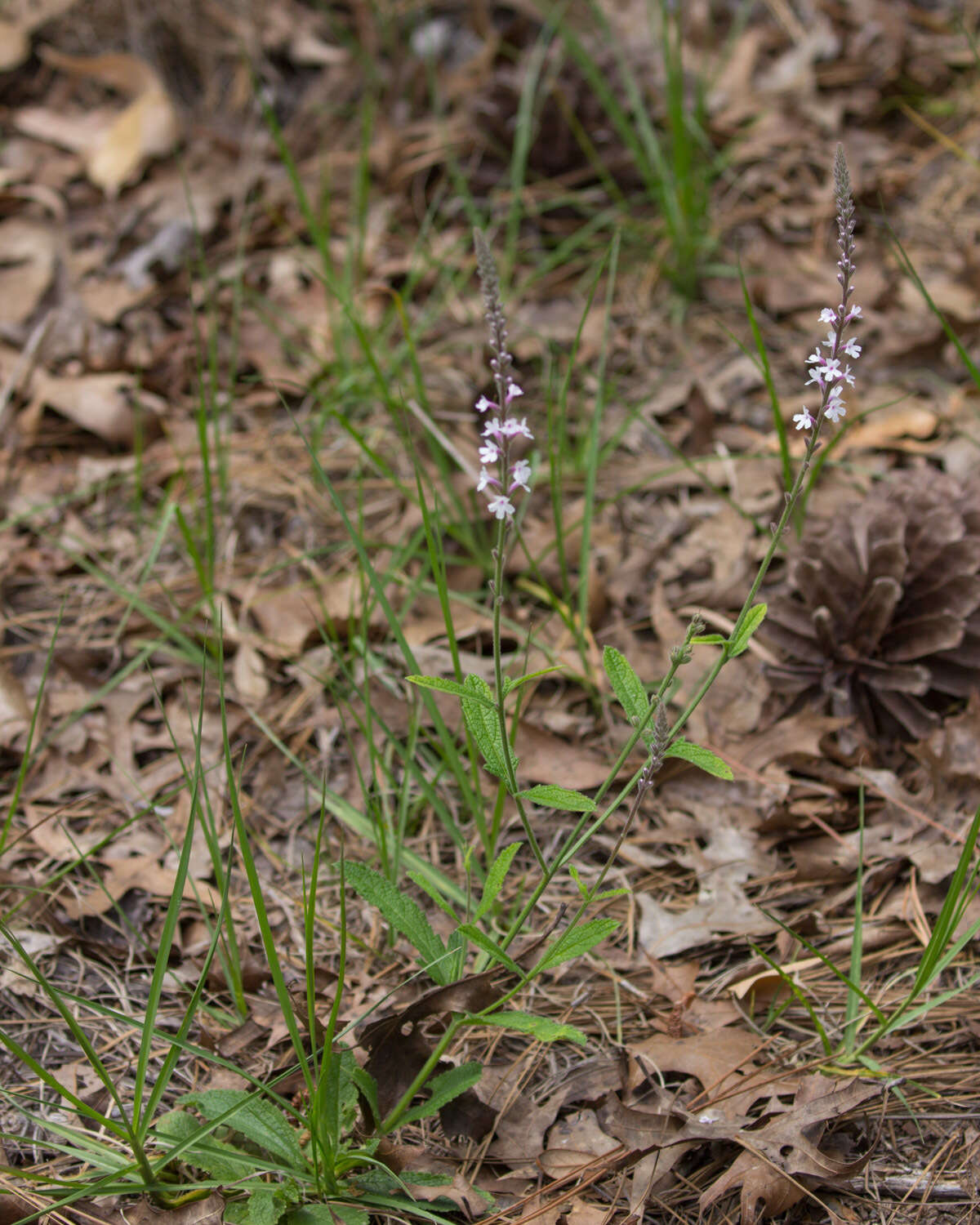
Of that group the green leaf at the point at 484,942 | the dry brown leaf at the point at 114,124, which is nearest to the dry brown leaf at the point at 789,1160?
the green leaf at the point at 484,942

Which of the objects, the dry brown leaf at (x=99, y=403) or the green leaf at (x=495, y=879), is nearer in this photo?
the green leaf at (x=495, y=879)

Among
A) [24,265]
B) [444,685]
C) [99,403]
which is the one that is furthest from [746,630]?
[24,265]

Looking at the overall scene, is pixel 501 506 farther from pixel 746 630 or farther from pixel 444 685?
pixel 746 630

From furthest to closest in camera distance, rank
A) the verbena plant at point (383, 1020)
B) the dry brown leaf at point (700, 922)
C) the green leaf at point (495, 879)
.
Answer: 1. the dry brown leaf at point (700, 922)
2. the green leaf at point (495, 879)
3. the verbena plant at point (383, 1020)

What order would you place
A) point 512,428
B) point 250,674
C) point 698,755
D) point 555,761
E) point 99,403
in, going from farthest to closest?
point 99,403 < point 250,674 < point 555,761 < point 698,755 < point 512,428

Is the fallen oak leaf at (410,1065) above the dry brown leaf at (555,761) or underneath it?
underneath

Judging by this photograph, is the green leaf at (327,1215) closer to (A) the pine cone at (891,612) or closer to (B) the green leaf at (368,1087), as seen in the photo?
(B) the green leaf at (368,1087)

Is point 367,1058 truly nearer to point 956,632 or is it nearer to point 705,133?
point 956,632
